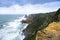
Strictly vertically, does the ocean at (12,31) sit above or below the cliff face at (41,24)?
below

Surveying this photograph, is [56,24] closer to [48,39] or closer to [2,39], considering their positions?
[48,39]

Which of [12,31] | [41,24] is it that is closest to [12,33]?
[12,31]

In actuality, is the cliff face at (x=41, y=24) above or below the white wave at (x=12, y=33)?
above

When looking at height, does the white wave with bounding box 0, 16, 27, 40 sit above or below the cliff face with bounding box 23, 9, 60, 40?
below

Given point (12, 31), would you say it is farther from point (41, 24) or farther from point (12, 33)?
point (41, 24)

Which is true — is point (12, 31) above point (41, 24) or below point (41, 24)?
below

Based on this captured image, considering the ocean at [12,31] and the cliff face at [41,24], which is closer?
the cliff face at [41,24]

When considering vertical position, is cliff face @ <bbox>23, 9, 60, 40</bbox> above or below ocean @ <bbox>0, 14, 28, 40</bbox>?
above

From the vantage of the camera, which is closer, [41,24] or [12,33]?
[41,24]

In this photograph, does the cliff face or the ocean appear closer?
the cliff face

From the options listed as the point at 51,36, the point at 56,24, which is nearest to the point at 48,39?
the point at 51,36

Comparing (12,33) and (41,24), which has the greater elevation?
(41,24)
